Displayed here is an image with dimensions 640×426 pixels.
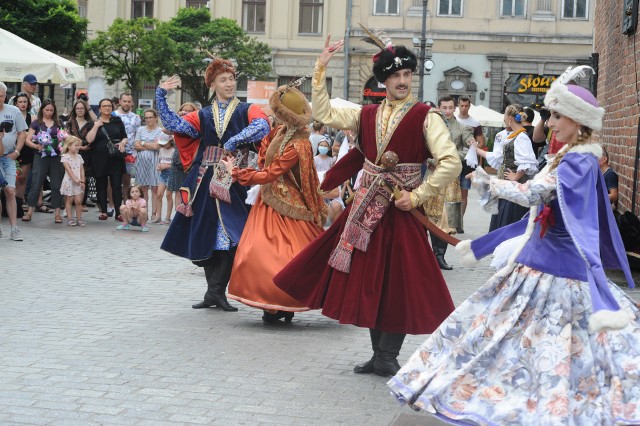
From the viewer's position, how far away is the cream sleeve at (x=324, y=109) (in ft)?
21.3

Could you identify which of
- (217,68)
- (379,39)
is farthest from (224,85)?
(379,39)

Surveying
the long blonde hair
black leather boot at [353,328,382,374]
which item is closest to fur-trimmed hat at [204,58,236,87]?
black leather boot at [353,328,382,374]

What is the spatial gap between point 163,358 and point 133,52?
3704cm

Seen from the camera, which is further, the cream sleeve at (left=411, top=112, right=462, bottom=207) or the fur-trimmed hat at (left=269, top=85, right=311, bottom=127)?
the fur-trimmed hat at (left=269, top=85, right=311, bottom=127)

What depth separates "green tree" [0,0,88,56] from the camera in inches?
1677

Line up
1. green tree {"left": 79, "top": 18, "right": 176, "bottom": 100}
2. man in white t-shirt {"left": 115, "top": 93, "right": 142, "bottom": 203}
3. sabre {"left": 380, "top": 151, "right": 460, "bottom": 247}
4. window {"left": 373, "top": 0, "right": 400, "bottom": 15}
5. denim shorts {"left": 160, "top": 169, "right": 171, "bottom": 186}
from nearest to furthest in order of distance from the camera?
sabre {"left": 380, "top": 151, "right": 460, "bottom": 247} < denim shorts {"left": 160, "top": 169, "right": 171, "bottom": 186} < man in white t-shirt {"left": 115, "top": 93, "right": 142, "bottom": 203} < green tree {"left": 79, "top": 18, "right": 176, "bottom": 100} < window {"left": 373, "top": 0, "right": 400, "bottom": 15}

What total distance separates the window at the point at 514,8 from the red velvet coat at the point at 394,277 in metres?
40.7

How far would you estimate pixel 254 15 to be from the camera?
49438 millimetres

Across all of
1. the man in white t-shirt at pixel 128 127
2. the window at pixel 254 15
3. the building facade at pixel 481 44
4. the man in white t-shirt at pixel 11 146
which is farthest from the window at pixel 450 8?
the man in white t-shirt at pixel 11 146

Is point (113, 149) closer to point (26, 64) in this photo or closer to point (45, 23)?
point (26, 64)

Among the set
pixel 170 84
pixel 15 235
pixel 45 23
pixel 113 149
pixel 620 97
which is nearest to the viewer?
pixel 170 84

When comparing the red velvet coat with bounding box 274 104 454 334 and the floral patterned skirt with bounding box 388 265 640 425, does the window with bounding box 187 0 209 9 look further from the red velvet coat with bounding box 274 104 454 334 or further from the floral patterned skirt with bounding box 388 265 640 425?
the floral patterned skirt with bounding box 388 265 640 425

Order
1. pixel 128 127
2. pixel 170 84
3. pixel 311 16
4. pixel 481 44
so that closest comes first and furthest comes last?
pixel 170 84 → pixel 128 127 → pixel 481 44 → pixel 311 16

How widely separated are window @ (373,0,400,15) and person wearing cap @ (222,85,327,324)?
39.2 meters
